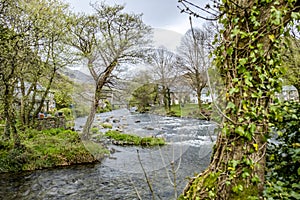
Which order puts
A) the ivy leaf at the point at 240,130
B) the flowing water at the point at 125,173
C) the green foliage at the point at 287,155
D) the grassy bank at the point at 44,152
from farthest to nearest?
the grassy bank at the point at 44,152 < the flowing water at the point at 125,173 < the green foliage at the point at 287,155 < the ivy leaf at the point at 240,130

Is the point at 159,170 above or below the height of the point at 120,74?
below

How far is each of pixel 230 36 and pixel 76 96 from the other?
27.0 feet

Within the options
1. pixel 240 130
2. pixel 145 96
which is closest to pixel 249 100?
pixel 240 130

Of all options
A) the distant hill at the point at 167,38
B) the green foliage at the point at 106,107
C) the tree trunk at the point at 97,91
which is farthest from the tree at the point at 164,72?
the green foliage at the point at 106,107

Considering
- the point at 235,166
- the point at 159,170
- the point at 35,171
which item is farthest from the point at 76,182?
the point at 235,166

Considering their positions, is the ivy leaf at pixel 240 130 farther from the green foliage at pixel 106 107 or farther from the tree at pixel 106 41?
the tree at pixel 106 41

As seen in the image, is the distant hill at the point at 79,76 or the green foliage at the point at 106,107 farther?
the distant hill at the point at 79,76

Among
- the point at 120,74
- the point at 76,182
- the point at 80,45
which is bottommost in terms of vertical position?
the point at 76,182

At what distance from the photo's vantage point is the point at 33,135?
920cm

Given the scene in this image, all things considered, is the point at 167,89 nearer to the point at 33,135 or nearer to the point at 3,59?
the point at 3,59

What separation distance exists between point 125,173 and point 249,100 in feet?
19.3

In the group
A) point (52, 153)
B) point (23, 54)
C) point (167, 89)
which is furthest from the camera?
point (52, 153)

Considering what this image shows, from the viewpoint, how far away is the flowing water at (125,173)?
17.0ft

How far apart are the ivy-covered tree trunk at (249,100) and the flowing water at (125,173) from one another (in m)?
2.84
